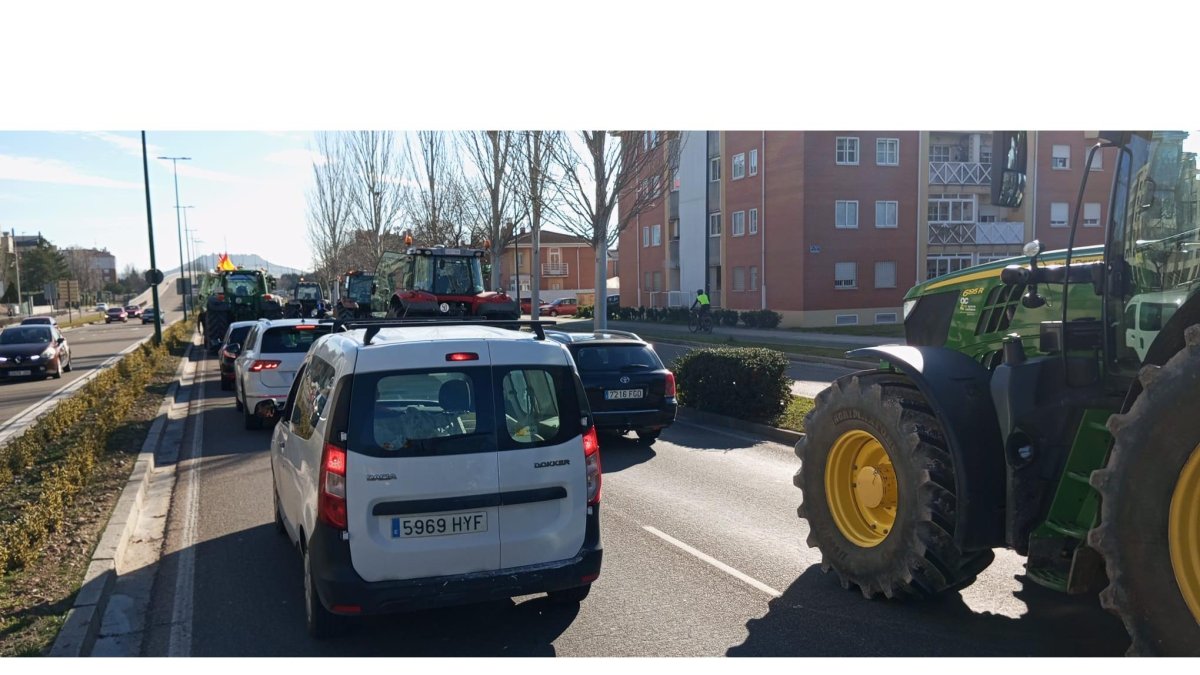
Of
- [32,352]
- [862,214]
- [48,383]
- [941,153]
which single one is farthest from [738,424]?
[941,153]

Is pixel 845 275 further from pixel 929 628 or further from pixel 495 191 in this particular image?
pixel 929 628

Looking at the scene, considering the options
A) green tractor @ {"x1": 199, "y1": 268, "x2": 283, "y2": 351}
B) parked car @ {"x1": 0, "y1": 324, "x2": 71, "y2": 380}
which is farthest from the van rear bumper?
green tractor @ {"x1": 199, "y1": 268, "x2": 283, "y2": 351}

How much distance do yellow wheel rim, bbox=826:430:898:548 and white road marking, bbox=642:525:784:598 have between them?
2.06 ft

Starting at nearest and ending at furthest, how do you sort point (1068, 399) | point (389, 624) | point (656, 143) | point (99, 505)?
point (1068, 399) < point (389, 624) < point (99, 505) < point (656, 143)

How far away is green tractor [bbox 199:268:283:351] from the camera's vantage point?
1188 inches

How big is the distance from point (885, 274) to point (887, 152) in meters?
5.55

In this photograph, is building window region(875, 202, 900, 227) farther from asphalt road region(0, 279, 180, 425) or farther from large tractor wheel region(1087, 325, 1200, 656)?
large tractor wheel region(1087, 325, 1200, 656)

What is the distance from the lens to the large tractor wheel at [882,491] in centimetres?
502

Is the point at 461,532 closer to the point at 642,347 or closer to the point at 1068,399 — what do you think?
the point at 1068,399

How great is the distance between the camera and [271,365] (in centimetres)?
1330

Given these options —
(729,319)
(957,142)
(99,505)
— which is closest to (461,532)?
(99,505)

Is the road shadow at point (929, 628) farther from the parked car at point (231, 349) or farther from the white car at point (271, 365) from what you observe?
the parked car at point (231, 349)

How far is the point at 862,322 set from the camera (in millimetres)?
40781

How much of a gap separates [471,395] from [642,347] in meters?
6.98
